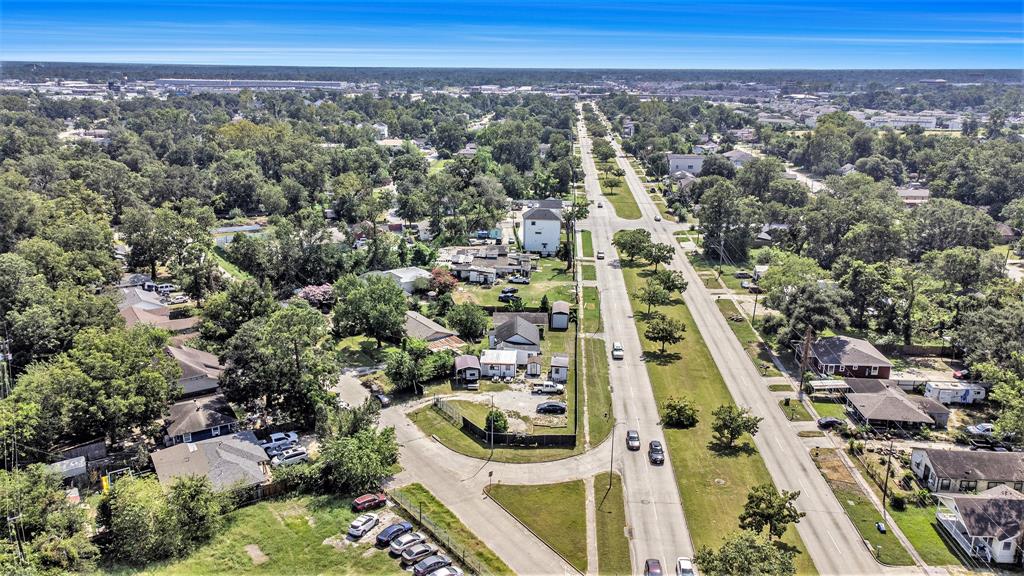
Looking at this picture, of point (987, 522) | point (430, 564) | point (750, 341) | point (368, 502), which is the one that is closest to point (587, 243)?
point (750, 341)

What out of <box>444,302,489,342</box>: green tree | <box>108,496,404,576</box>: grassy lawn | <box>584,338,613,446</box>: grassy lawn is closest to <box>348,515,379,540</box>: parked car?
<box>108,496,404,576</box>: grassy lawn

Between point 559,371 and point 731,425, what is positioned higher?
point 731,425

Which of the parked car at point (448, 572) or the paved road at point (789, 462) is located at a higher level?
the parked car at point (448, 572)

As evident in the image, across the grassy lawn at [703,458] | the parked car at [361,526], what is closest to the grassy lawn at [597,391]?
the grassy lawn at [703,458]

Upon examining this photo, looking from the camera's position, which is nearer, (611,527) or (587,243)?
(611,527)

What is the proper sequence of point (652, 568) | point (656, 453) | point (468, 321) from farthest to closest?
point (468, 321), point (656, 453), point (652, 568)

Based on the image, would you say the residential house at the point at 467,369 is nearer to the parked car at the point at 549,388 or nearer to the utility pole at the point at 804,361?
the parked car at the point at 549,388

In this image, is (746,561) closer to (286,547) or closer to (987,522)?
(987,522)
